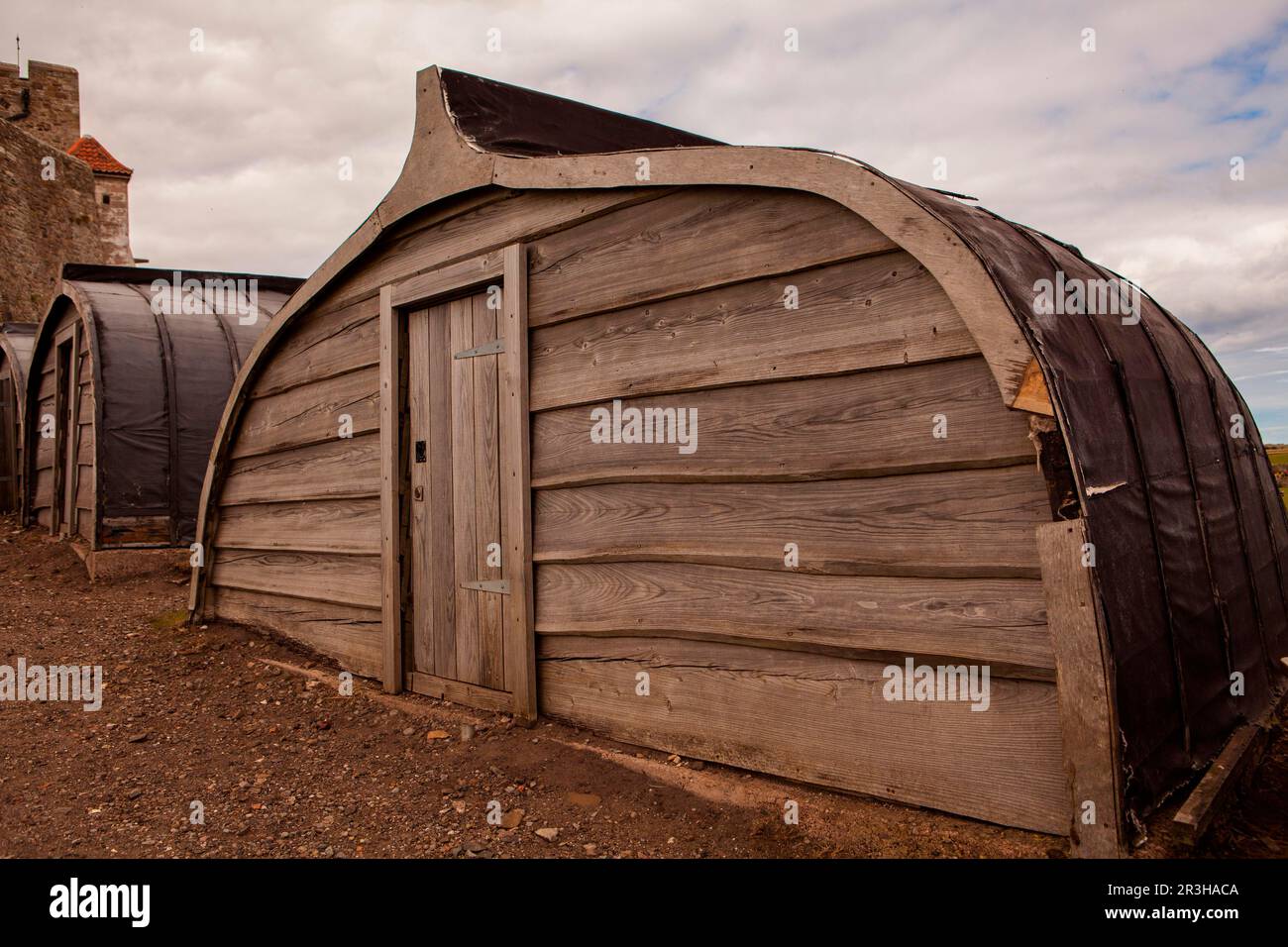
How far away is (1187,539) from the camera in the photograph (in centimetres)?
362

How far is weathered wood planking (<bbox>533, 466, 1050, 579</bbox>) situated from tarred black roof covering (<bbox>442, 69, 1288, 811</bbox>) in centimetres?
31

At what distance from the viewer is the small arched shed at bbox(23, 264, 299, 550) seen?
31.3ft

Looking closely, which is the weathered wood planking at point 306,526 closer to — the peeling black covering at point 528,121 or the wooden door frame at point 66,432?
the peeling black covering at point 528,121

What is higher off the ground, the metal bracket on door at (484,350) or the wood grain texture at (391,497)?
the metal bracket on door at (484,350)

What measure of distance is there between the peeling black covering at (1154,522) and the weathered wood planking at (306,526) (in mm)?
3986

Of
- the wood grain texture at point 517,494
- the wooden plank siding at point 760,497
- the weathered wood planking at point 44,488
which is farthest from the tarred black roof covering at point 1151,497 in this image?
the weathered wood planking at point 44,488

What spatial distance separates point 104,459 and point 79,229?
16655 millimetres

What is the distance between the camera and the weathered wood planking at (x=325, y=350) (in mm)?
5766

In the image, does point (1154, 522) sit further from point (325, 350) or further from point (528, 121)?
point (325, 350)

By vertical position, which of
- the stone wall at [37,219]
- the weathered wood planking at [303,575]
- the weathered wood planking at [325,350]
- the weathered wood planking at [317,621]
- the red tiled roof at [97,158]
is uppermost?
the red tiled roof at [97,158]

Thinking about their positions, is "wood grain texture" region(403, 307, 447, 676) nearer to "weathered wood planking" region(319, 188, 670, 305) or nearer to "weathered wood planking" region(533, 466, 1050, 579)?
"weathered wood planking" region(319, 188, 670, 305)

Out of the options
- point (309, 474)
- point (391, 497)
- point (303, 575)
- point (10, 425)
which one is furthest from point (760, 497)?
point (10, 425)

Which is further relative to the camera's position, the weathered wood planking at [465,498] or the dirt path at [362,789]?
the weathered wood planking at [465,498]
